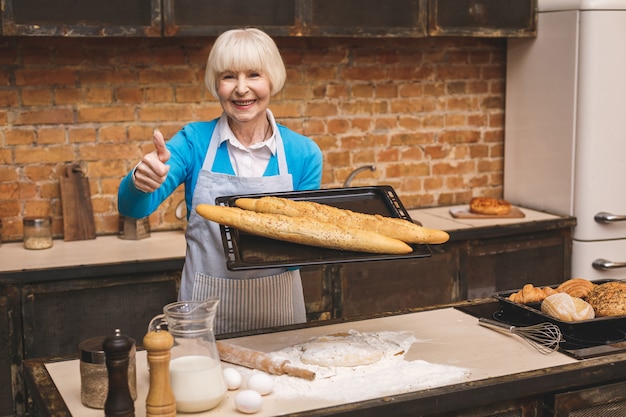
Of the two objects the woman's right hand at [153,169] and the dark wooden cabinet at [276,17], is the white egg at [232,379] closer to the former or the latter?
the woman's right hand at [153,169]

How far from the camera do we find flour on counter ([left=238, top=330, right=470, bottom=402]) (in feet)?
6.79

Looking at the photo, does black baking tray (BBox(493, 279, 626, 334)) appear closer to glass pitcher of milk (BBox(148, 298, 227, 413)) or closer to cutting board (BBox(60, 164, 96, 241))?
glass pitcher of milk (BBox(148, 298, 227, 413))

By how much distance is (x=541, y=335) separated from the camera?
244 cm

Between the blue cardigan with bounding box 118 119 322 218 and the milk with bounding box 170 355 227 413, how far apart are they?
86 cm

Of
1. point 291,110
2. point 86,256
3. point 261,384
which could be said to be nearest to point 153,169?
point 261,384

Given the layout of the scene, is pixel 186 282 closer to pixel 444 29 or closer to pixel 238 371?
pixel 238 371

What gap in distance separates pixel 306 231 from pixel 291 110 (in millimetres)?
2342

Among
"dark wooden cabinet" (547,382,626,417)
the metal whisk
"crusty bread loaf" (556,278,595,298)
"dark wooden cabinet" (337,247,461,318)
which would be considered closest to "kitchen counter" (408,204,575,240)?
"dark wooden cabinet" (337,247,461,318)

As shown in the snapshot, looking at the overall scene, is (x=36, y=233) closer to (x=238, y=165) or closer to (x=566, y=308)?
(x=238, y=165)

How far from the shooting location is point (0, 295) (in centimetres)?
347

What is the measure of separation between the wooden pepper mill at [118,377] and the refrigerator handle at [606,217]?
3.33m

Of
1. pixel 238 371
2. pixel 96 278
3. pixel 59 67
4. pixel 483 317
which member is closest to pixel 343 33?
pixel 59 67

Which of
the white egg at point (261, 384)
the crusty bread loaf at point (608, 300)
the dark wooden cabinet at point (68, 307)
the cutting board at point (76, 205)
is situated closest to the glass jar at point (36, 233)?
the cutting board at point (76, 205)

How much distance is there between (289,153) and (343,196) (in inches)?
14.2
